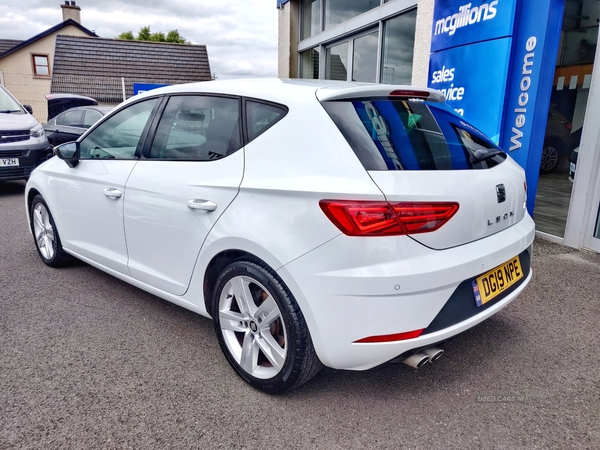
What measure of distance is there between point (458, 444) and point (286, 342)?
866mm

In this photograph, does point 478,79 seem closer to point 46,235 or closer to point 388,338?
point 388,338

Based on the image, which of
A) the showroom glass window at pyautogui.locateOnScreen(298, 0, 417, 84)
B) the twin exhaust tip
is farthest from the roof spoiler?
the showroom glass window at pyautogui.locateOnScreen(298, 0, 417, 84)

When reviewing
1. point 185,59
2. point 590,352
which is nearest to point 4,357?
point 590,352

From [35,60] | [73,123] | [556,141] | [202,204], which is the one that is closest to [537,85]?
[556,141]

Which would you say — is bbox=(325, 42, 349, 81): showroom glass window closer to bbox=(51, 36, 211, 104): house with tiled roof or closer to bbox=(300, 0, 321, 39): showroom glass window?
bbox=(300, 0, 321, 39): showroom glass window

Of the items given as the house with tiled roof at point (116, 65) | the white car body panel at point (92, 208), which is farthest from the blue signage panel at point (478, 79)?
the house with tiled roof at point (116, 65)

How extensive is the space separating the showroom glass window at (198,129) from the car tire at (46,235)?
66.6 inches

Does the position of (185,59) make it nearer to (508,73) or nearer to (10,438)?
(508,73)

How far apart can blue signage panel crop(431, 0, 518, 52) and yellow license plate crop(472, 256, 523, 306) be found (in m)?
3.37

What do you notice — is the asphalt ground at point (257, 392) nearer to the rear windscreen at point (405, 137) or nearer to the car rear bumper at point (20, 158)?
the rear windscreen at point (405, 137)

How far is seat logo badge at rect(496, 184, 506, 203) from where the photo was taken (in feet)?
7.64

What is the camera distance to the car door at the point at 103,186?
314 cm

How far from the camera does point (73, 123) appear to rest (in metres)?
11.1

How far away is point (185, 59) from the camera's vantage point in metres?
27.2
